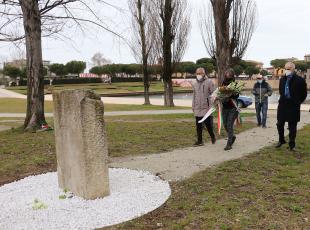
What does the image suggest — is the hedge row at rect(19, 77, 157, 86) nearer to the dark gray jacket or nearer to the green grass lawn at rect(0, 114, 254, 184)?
the green grass lawn at rect(0, 114, 254, 184)

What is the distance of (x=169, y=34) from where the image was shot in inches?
969

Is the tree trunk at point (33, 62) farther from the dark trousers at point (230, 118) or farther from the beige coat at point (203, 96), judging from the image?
the dark trousers at point (230, 118)

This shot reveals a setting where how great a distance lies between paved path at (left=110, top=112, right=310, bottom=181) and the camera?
274 inches

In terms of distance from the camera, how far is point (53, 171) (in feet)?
24.0

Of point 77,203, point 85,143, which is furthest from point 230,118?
point 77,203

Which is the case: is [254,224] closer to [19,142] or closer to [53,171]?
[53,171]

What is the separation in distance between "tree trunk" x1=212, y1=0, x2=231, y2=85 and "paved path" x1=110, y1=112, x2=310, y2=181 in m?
7.00

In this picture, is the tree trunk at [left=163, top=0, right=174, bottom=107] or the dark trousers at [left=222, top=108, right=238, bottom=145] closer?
the dark trousers at [left=222, top=108, right=238, bottom=145]

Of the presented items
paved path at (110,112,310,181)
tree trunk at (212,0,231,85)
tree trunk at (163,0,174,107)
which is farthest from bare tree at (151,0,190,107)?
paved path at (110,112,310,181)

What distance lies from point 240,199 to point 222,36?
40.3ft

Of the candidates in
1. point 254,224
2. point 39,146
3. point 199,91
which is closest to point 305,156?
point 199,91

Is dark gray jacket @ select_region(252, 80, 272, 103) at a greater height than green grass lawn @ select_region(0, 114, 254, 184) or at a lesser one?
greater

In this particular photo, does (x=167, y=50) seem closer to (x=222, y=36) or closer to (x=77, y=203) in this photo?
Answer: (x=222, y=36)

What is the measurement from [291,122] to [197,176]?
279 centimetres
